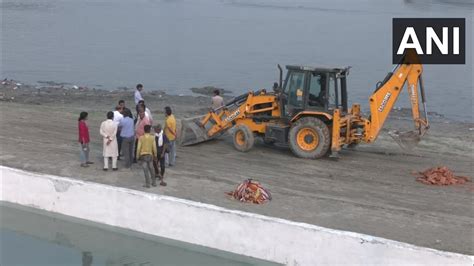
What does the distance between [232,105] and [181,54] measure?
32.8 m

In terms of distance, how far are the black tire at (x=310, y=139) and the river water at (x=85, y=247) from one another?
543 cm

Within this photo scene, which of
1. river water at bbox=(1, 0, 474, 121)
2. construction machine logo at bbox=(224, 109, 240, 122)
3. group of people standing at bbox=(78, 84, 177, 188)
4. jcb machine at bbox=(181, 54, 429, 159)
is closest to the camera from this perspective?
group of people standing at bbox=(78, 84, 177, 188)

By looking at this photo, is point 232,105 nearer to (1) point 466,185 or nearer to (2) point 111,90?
(1) point 466,185

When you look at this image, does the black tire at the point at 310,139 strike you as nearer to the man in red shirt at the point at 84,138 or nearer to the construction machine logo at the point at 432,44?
the man in red shirt at the point at 84,138

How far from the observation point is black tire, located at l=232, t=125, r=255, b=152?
698 inches

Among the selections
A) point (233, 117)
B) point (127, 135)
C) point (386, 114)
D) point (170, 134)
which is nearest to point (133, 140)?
point (127, 135)

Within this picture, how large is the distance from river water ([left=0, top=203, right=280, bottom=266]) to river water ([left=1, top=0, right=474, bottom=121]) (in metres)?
22.2

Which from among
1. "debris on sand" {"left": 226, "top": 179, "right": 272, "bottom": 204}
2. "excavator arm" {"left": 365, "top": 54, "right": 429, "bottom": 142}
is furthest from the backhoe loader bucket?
"debris on sand" {"left": 226, "top": 179, "right": 272, "bottom": 204}

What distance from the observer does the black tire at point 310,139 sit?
16828 millimetres

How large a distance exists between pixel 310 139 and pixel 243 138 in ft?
6.14

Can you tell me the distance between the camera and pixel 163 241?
42.3ft

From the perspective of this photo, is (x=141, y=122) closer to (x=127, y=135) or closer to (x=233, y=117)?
(x=127, y=135)

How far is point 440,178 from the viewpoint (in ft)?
50.8

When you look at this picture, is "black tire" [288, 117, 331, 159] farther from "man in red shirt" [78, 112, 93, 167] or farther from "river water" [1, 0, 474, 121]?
"river water" [1, 0, 474, 121]
